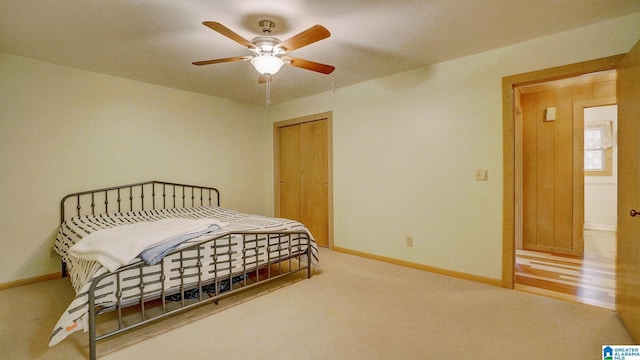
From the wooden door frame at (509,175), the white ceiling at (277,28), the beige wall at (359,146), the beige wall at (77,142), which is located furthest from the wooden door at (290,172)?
the wooden door frame at (509,175)

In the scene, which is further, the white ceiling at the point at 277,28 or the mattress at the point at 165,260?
the white ceiling at the point at 277,28

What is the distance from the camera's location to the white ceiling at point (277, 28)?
82.6 inches

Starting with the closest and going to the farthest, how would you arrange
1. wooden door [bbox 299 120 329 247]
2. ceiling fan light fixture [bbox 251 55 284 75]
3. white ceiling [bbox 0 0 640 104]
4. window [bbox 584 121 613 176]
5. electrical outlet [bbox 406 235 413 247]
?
1. white ceiling [bbox 0 0 640 104]
2. ceiling fan light fixture [bbox 251 55 284 75]
3. electrical outlet [bbox 406 235 413 247]
4. wooden door [bbox 299 120 329 247]
5. window [bbox 584 121 613 176]

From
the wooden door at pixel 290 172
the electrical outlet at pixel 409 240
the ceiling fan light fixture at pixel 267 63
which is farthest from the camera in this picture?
the wooden door at pixel 290 172

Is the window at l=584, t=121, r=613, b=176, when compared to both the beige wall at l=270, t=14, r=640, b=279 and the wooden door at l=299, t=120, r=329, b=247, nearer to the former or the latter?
the beige wall at l=270, t=14, r=640, b=279

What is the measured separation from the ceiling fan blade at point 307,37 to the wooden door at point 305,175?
2258 mm

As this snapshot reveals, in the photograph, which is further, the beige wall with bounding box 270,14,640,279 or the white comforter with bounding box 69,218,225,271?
the beige wall with bounding box 270,14,640,279

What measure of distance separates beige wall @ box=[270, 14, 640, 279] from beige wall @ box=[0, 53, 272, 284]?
6.76 ft

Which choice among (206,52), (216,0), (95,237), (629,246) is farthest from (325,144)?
(629,246)

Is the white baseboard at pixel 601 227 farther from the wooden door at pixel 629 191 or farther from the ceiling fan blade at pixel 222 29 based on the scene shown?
the ceiling fan blade at pixel 222 29

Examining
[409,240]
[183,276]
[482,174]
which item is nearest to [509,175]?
[482,174]

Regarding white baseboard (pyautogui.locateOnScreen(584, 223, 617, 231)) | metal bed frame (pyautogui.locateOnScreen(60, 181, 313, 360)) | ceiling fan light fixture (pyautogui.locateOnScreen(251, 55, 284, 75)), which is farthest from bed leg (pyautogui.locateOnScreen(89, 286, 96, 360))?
white baseboard (pyautogui.locateOnScreen(584, 223, 617, 231))

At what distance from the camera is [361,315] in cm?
233

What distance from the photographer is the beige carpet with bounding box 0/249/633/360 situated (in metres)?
1.86
